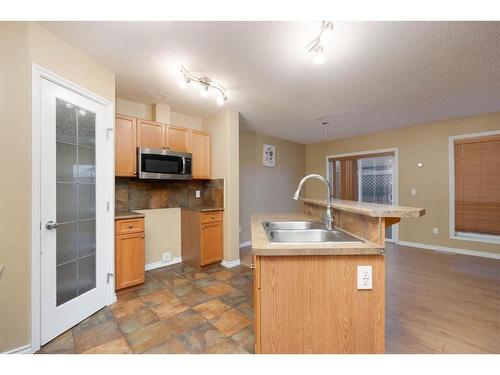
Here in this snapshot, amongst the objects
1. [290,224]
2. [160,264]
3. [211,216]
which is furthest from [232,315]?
[160,264]

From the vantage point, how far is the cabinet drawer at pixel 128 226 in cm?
235

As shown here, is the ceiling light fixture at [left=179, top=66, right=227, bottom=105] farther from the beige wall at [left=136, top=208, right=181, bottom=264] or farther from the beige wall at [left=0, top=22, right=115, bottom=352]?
the beige wall at [left=136, top=208, right=181, bottom=264]

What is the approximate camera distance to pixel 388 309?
2078 millimetres

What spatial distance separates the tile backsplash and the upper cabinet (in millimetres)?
314

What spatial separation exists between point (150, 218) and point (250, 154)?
2.39 m

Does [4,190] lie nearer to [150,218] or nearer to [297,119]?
[150,218]

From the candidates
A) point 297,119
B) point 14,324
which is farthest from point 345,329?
point 297,119

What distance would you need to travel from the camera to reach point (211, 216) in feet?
10.3

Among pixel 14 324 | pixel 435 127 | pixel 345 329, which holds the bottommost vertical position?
pixel 14 324

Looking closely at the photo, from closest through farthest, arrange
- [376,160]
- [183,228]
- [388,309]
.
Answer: [388,309]
[183,228]
[376,160]

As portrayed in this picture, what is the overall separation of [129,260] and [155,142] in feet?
5.00

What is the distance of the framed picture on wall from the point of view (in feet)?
15.9

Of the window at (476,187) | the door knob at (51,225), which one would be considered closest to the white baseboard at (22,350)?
the door knob at (51,225)

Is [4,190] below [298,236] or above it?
above
